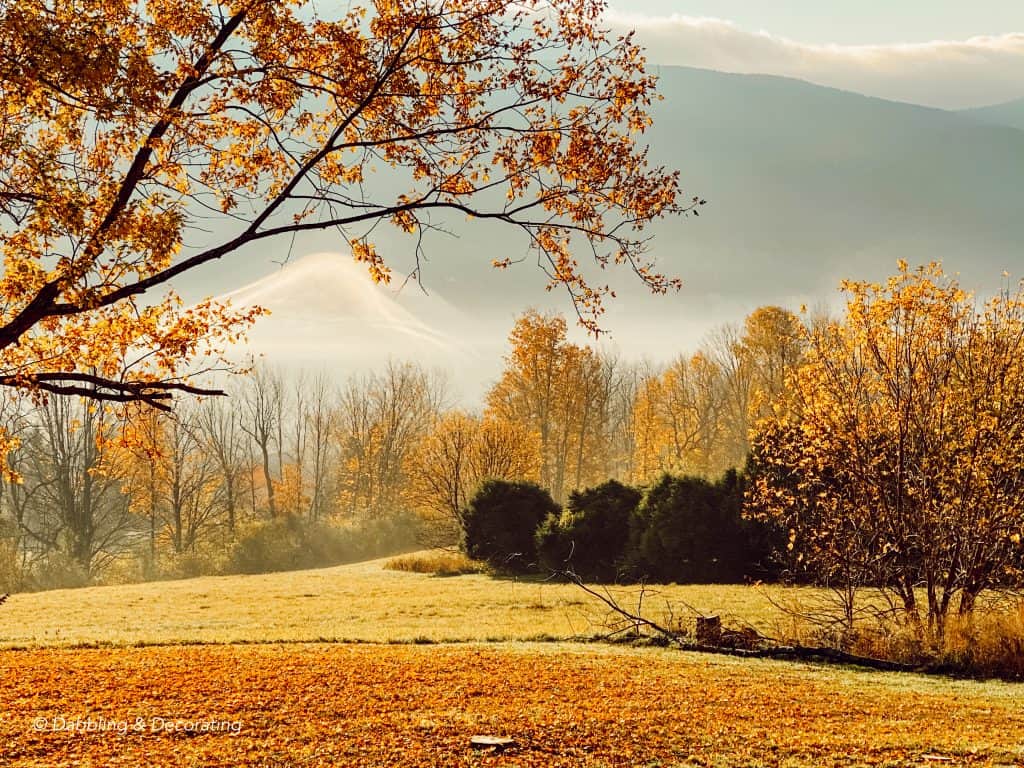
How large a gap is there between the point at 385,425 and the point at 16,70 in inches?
1681

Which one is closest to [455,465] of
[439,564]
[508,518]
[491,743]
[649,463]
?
[439,564]

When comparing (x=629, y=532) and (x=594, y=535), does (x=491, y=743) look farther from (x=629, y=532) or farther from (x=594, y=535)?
(x=594, y=535)

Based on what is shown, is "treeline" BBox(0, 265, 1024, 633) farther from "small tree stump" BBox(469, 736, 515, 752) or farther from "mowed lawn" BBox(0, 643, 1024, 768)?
"small tree stump" BBox(469, 736, 515, 752)

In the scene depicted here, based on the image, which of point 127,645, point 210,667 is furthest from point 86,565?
point 210,667

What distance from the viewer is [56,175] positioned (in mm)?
6922

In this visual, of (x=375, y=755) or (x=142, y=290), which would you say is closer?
(x=375, y=755)

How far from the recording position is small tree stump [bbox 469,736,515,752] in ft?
18.1

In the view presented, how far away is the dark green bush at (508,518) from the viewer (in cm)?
2586

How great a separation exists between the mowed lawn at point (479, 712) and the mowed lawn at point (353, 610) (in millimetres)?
3308

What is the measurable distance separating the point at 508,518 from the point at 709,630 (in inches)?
584

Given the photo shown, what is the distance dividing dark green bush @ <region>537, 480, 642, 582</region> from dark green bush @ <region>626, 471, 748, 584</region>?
1.10m

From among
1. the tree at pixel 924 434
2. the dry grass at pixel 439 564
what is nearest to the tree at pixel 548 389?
the dry grass at pixel 439 564

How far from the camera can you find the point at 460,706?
22.1 ft

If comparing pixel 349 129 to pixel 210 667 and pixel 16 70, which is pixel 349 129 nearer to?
pixel 16 70
